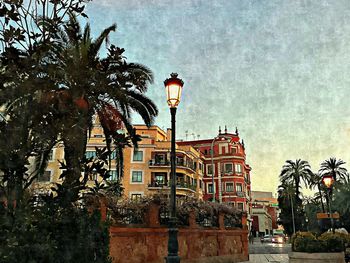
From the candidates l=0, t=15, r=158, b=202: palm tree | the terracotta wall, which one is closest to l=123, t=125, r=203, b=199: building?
the terracotta wall

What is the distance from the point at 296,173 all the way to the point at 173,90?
2217 inches

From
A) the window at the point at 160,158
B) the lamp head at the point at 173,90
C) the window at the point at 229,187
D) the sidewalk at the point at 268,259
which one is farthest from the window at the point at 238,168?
the lamp head at the point at 173,90

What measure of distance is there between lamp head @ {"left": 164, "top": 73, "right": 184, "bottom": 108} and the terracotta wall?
22.9 feet

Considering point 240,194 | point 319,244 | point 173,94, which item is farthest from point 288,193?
point 173,94

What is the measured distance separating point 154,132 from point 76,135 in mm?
48171

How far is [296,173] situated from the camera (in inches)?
2376

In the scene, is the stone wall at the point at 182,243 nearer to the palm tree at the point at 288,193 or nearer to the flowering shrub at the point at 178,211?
the flowering shrub at the point at 178,211

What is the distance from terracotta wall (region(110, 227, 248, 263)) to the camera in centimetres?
1381

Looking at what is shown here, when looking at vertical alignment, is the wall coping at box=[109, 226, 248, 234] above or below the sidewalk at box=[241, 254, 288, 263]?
above

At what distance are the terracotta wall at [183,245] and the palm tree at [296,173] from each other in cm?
4231

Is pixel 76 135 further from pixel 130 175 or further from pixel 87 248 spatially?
pixel 130 175

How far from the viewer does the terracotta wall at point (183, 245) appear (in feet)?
45.3

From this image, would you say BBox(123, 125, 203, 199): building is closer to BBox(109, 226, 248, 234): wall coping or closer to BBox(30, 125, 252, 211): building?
BBox(30, 125, 252, 211): building

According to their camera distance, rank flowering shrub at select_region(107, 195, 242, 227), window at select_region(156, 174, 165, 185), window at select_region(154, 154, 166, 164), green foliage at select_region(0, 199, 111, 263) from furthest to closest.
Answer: window at select_region(154, 154, 166, 164)
window at select_region(156, 174, 165, 185)
flowering shrub at select_region(107, 195, 242, 227)
green foliage at select_region(0, 199, 111, 263)
